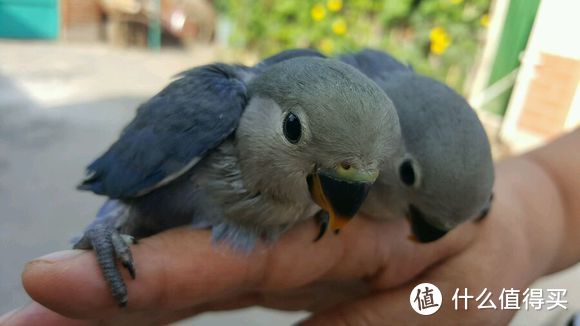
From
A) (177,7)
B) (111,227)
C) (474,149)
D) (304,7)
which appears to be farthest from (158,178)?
(177,7)

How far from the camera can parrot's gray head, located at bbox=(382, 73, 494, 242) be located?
1321 millimetres

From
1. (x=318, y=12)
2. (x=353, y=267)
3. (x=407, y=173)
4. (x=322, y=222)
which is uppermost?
(x=318, y=12)

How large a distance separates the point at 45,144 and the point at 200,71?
9.76ft

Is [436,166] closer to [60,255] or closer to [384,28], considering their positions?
[60,255]

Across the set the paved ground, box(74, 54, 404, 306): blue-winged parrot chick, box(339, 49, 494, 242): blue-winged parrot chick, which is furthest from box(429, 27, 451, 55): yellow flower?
box(74, 54, 404, 306): blue-winged parrot chick

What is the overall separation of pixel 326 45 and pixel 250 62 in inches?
48.6

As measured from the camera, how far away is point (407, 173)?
4.66 ft

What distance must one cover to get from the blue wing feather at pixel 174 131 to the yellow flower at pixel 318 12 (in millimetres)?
4238

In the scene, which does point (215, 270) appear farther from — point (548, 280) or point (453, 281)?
point (548, 280)

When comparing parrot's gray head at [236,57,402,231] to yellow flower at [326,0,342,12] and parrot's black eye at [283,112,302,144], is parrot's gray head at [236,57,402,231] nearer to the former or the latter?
parrot's black eye at [283,112,302,144]

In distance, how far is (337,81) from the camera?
1110 millimetres

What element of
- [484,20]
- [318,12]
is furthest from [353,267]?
[318,12]

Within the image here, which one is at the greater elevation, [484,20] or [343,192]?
[484,20]

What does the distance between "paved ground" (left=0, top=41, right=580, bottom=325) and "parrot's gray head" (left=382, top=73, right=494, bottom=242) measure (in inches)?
36.9
